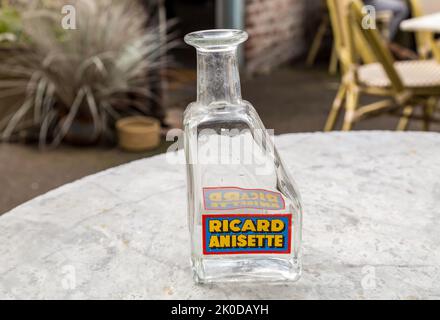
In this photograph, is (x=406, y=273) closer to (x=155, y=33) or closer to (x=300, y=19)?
(x=155, y=33)

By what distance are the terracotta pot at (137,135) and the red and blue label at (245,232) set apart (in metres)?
2.28

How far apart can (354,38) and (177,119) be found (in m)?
1.18

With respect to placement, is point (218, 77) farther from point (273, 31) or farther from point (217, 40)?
point (273, 31)

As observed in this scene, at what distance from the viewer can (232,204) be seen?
71 cm

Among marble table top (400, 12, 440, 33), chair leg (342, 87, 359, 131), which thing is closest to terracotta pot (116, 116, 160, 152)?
chair leg (342, 87, 359, 131)

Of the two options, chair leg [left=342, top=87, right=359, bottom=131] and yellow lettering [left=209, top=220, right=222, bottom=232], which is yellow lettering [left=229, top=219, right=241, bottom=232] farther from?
chair leg [left=342, top=87, right=359, bottom=131]

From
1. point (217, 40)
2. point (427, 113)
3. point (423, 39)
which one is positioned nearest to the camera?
point (217, 40)

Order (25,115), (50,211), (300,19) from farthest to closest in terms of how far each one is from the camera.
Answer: (300,19) → (25,115) → (50,211)

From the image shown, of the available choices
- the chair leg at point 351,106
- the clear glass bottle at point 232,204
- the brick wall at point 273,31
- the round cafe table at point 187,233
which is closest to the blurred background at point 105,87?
the chair leg at point 351,106

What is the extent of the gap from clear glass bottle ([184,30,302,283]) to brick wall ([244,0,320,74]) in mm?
3755

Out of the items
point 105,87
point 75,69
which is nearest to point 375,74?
point 105,87
